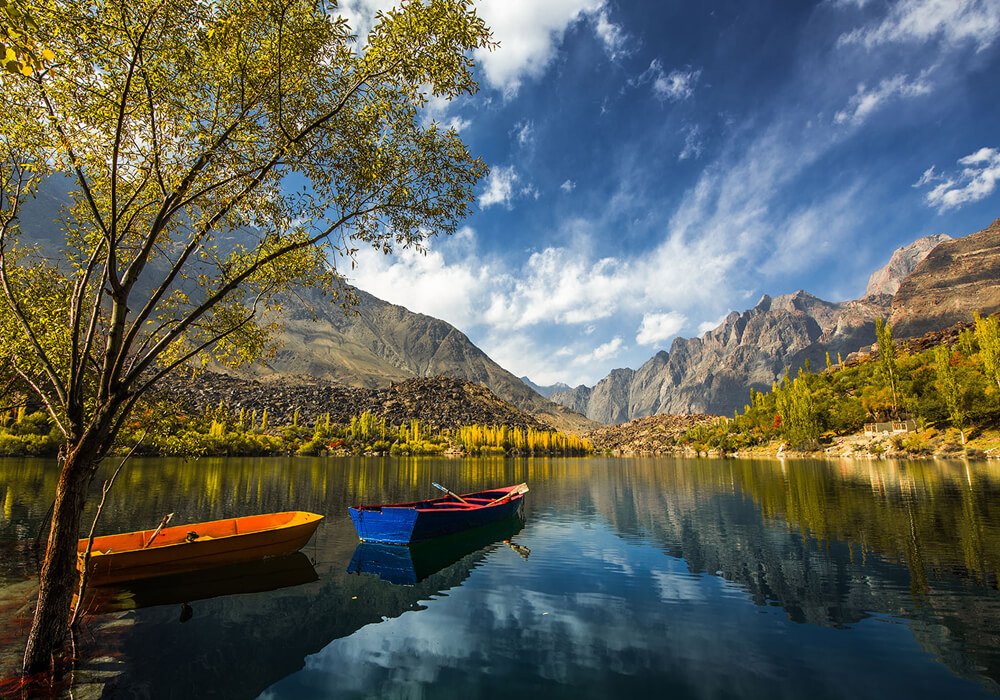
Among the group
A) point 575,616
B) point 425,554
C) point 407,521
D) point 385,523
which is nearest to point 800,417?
point 425,554

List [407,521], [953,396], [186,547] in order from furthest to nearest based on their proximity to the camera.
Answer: [953,396] < [407,521] < [186,547]

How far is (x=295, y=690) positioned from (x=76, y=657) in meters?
6.16

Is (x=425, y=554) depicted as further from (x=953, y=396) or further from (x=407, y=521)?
(x=953, y=396)

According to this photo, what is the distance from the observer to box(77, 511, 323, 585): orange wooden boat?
57.9ft

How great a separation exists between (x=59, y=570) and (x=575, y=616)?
14.9 meters

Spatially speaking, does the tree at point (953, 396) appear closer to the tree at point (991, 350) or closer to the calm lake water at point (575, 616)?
the tree at point (991, 350)

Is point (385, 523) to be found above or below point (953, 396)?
below

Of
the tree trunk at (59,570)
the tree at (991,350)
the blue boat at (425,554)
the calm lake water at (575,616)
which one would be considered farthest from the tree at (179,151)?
the tree at (991,350)

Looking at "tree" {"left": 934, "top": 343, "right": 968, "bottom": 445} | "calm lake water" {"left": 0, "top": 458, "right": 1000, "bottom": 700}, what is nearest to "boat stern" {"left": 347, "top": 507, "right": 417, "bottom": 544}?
"calm lake water" {"left": 0, "top": 458, "right": 1000, "bottom": 700}

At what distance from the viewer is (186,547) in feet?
62.1

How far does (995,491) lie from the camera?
133 ft

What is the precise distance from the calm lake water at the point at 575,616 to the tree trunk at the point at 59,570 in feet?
3.65

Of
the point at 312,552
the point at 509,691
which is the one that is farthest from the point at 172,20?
the point at 312,552

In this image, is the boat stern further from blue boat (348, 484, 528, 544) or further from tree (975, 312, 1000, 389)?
tree (975, 312, 1000, 389)
